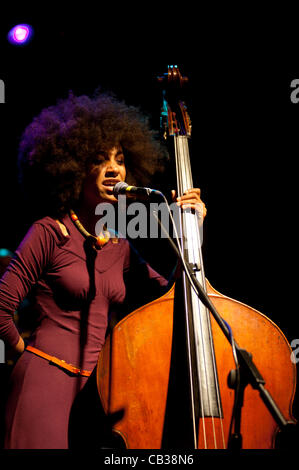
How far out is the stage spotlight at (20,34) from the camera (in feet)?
8.45

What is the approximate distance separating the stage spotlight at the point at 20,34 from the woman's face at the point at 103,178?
4.45 ft

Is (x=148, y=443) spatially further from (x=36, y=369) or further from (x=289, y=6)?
(x=289, y=6)

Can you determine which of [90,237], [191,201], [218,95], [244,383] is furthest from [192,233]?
[218,95]

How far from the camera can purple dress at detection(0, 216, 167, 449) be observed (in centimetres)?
131

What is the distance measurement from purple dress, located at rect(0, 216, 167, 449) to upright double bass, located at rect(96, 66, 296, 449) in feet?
0.92

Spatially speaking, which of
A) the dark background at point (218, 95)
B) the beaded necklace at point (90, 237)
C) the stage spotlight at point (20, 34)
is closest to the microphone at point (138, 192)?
the beaded necklace at point (90, 237)

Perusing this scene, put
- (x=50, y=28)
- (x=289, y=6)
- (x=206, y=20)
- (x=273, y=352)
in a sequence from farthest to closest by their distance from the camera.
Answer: (x=50, y=28) < (x=206, y=20) < (x=289, y=6) < (x=273, y=352)

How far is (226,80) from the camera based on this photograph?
2.59 meters

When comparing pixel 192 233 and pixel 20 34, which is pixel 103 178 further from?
pixel 20 34

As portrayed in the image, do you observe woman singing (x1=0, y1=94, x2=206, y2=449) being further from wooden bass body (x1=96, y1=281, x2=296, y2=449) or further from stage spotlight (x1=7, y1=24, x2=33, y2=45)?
stage spotlight (x1=7, y1=24, x2=33, y2=45)

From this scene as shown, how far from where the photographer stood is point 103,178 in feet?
5.78

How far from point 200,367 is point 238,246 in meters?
1.42

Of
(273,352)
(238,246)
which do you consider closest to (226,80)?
(238,246)

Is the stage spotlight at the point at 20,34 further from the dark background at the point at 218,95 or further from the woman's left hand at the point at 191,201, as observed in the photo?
the woman's left hand at the point at 191,201
